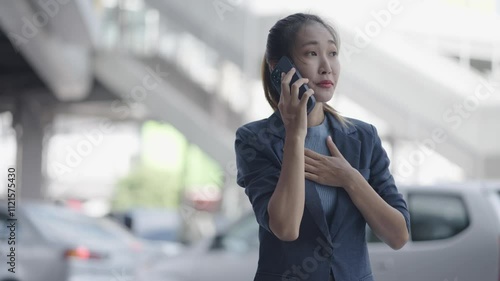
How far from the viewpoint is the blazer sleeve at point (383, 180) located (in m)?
2.04

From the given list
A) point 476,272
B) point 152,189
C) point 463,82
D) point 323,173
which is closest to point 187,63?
point 463,82

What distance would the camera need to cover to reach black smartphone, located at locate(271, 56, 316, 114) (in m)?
1.99

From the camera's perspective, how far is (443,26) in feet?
89.4

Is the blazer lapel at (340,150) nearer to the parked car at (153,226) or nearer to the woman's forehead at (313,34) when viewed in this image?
the woman's forehead at (313,34)

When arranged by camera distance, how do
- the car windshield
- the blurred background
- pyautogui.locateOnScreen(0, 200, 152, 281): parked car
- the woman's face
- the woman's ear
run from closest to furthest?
the woman's face → the woman's ear → pyautogui.locateOnScreen(0, 200, 152, 281): parked car → the car windshield → the blurred background

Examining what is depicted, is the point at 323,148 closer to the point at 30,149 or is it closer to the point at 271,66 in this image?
the point at 271,66

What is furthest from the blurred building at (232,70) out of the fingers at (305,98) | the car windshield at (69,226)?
the fingers at (305,98)

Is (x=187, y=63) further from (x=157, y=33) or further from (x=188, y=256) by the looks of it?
(x=188, y=256)

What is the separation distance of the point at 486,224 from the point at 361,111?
14.7 metres

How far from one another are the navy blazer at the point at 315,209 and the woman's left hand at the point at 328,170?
0.10 ft

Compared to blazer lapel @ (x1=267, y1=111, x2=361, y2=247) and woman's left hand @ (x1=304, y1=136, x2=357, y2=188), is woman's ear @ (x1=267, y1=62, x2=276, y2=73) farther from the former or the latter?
woman's left hand @ (x1=304, y1=136, x2=357, y2=188)

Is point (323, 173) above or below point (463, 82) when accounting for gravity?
below

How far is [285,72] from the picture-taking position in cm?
202

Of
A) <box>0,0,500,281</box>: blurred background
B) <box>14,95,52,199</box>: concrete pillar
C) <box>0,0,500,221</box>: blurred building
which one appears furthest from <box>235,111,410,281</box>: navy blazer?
<box>14,95,52,199</box>: concrete pillar
